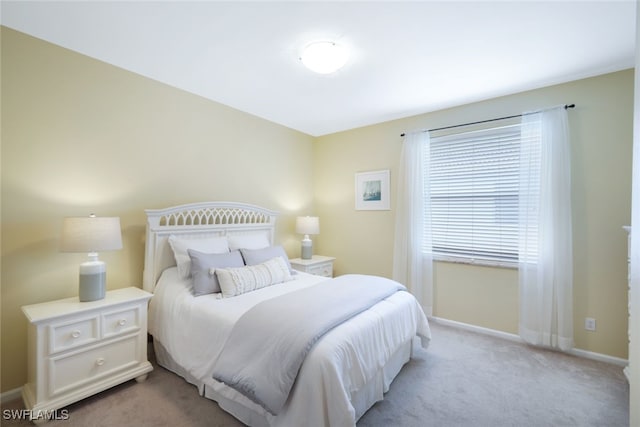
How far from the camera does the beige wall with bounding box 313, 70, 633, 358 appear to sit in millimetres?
2662

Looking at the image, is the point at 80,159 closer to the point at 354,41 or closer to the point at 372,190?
the point at 354,41

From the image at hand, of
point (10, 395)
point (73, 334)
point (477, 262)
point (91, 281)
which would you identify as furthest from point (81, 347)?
point (477, 262)

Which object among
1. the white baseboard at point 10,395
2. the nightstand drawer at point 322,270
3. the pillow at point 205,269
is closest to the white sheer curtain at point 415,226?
the nightstand drawer at point 322,270

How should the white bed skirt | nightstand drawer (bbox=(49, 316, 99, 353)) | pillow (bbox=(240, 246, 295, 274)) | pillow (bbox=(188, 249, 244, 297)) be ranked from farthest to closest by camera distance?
pillow (bbox=(240, 246, 295, 274)), pillow (bbox=(188, 249, 244, 297)), nightstand drawer (bbox=(49, 316, 99, 353)), the white bed skirt

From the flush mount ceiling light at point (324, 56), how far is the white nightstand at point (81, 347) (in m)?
2.29

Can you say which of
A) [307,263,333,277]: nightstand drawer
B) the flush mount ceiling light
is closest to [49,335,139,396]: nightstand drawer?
[307,263,333,277]: nightstand drawer

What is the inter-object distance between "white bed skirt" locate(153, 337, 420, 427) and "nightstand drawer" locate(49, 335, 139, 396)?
29cm

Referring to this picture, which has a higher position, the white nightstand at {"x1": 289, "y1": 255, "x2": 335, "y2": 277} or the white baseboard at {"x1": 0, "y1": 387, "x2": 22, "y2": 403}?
the white nightstand at {"x1": 289, "y1": 255, "x2": 335, "y2": 277}

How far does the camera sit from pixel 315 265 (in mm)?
3984

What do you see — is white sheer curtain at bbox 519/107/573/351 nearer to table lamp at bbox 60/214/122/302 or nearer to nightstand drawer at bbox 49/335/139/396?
nightstand drawer at bbox 49/335/139/396

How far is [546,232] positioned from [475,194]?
0.78 meters

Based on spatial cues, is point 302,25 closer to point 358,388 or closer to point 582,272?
point 358,388

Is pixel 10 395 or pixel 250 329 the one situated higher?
pixel 250 329

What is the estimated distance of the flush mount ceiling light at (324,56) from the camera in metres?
2.32
